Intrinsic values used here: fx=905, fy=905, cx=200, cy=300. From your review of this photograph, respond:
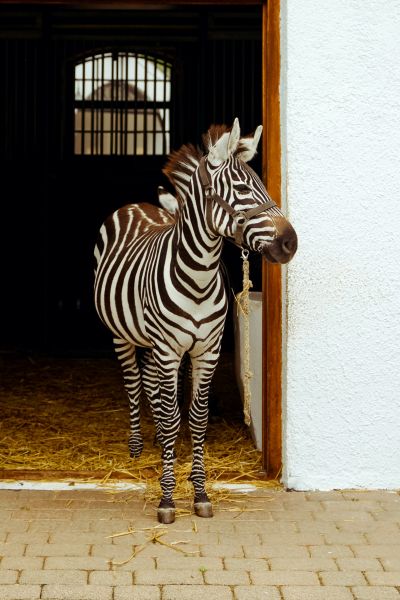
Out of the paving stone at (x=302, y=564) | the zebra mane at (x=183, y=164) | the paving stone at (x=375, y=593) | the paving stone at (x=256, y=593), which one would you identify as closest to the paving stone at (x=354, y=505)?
the paving stone at (x=302, y=564)

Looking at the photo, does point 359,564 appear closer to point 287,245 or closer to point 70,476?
point 287,245

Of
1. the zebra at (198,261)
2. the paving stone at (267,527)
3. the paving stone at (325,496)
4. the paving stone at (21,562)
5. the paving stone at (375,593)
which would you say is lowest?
the paving stone at (375,593)

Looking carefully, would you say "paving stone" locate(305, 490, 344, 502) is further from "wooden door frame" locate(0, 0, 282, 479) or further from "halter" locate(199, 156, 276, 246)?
"halter" locate(199, 156, 276, 246)

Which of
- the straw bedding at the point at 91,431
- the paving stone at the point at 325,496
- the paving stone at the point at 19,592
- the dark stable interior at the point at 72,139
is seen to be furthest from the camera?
the dark stable interior at the point at 72,139

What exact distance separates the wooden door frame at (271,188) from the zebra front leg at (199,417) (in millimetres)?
533

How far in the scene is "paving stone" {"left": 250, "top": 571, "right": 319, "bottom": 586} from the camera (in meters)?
3.86

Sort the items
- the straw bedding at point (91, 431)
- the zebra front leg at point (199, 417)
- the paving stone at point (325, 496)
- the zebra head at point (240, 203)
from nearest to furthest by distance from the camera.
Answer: the zebra head at point (240, 203)
the zebra front leg at point (199, 417)
the paving stone at point (325, 496)
the straw bedding at point (91, 431)

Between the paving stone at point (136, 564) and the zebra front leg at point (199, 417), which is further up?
the zebra front leg at point (199, 417)

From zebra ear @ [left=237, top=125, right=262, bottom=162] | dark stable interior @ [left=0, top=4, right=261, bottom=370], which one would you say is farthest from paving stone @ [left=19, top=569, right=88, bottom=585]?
dark stable interior @ [left=0, top=4, right=261, bottom=370]

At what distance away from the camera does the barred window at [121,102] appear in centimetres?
1031

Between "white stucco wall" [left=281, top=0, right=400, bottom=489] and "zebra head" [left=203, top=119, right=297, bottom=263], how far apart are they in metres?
0.75

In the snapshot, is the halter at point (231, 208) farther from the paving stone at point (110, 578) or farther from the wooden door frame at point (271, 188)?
the paving stone at point (110, 578)

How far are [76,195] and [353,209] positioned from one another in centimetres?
594

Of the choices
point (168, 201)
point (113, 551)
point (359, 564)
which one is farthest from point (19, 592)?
point (168, 201)
